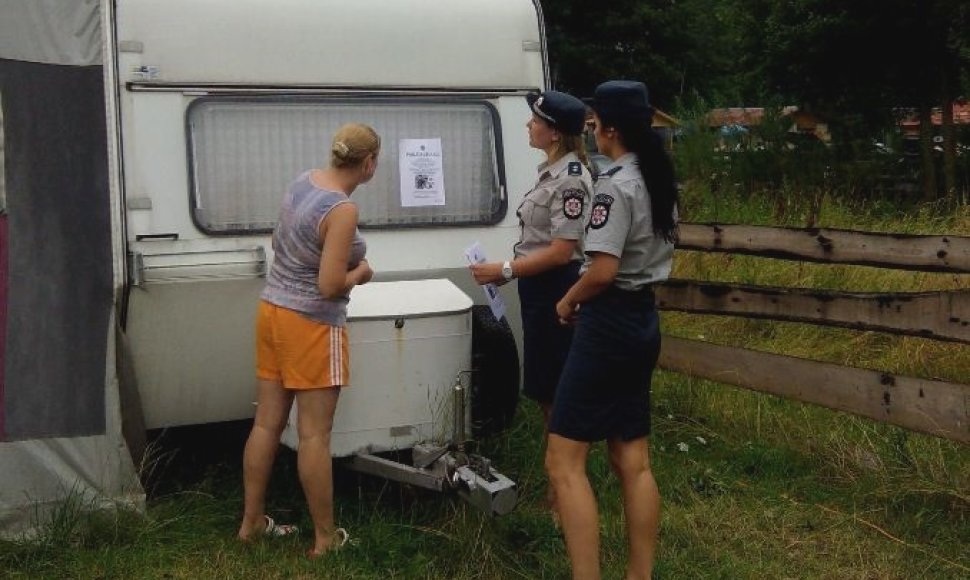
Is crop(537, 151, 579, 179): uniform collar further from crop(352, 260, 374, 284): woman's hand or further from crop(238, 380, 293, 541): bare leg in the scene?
crop(238, 380, 293, 541): bare leg

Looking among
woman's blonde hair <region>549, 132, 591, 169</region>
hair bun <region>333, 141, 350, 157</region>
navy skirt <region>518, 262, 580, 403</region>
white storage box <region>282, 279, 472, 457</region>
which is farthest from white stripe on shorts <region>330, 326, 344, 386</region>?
woman's blonde hair <region>549, 132, 591, 169</region>

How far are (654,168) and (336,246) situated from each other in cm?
114

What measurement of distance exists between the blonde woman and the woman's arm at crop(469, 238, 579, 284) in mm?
501

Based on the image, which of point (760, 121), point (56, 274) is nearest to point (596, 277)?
point (56, 274)

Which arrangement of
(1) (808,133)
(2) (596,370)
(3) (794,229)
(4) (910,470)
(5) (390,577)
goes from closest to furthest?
(2) (596,370)
(5) (390,577)
(4) (910,470)
(3) (794,229)
(1) (808,133)

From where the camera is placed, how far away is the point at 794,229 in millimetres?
6535

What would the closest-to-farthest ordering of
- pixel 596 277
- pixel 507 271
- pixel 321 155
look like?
1. pixel 596 277
2. pixel 507 271
3. pixel 321 155

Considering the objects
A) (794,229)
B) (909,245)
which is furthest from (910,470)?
(794,229)

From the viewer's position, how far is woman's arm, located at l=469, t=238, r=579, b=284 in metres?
4.64

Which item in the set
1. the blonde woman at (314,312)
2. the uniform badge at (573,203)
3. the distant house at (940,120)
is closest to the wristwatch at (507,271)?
the uniform badge at (573,203)

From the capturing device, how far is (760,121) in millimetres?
15344

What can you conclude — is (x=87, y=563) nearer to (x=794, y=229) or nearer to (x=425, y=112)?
(x=425, y=112)

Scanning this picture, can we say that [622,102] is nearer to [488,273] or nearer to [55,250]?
[488,273]

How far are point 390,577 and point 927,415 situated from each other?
2340 mm
